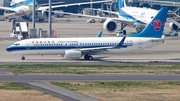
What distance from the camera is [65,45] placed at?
204 feet

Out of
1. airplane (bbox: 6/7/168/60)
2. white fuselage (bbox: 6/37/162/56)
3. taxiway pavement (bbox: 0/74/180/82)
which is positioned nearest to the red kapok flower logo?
airplane (bbox: 6/7/168/60)

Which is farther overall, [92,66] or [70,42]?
[70,42]

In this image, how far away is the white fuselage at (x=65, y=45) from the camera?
203 feet

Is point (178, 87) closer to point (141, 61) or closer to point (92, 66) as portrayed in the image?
point (92, 66)

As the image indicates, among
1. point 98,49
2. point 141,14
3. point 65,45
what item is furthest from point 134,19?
A: point 65,45

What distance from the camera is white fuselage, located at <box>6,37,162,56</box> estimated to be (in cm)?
6197

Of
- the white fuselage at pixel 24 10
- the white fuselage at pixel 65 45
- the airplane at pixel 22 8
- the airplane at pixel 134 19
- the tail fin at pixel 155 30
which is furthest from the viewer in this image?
the white fuselage at pixel 24 10

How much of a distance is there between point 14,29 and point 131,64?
151 ft

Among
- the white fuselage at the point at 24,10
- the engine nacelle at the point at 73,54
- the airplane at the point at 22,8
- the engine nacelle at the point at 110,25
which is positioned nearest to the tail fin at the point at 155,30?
the engine nacelle at the point at 73,54

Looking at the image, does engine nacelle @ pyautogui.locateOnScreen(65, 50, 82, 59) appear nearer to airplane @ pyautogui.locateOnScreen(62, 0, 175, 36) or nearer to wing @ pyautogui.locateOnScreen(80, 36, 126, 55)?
wing @ pyautogui.locateOnScreen(80, 36, 126, 55)

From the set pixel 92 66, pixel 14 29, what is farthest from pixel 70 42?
pixel 14 29

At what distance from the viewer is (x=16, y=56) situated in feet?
220

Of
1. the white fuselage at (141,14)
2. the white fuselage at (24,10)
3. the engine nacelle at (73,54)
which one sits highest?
the white fuselage at (24,10)

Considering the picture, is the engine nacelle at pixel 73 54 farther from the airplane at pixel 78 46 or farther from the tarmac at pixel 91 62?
the tarmac at pixel 91 62
